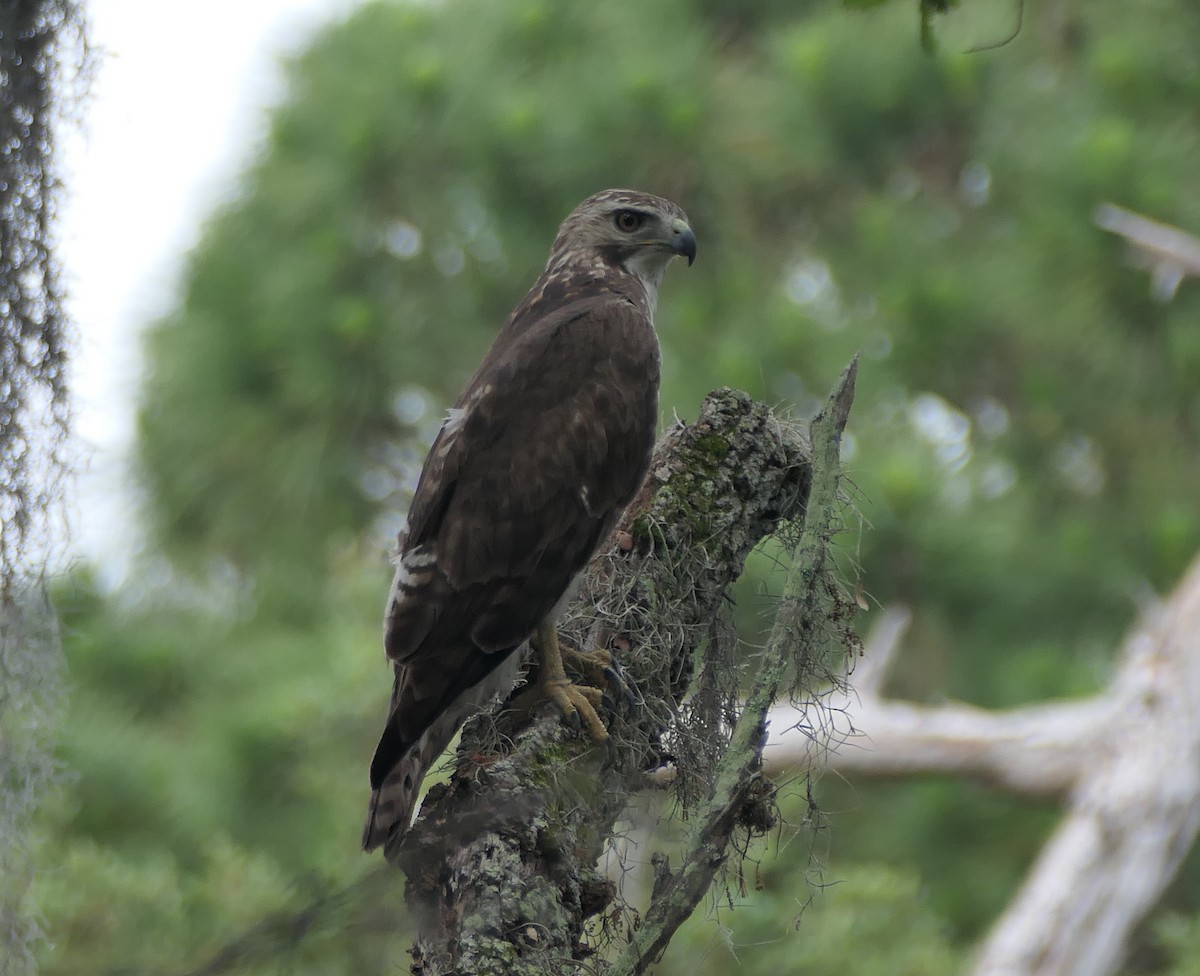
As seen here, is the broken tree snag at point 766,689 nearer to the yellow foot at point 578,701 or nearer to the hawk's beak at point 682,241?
the yellow foot at point 578,701

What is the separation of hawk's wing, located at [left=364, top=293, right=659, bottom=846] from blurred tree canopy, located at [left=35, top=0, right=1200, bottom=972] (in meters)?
2.38

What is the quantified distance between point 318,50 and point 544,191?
273 centimetres

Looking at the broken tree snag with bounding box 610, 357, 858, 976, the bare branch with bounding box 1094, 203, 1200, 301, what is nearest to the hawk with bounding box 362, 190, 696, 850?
the broken tree snag with bounding box 610, 357, 858, 976

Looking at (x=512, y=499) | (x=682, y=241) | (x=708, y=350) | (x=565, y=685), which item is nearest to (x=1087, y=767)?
(x=708, y=350)

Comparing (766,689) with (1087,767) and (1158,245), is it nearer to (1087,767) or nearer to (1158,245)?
(1087,767)

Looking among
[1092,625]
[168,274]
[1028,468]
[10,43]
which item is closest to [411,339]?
[168,274]

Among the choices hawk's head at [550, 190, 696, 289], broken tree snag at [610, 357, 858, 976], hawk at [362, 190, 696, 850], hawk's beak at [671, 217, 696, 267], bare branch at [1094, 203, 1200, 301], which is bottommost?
broken tree snag at [610, 357, 858, 976]

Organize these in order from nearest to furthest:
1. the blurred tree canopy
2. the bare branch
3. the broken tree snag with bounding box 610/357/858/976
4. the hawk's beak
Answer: the broken tree snag with bounding box 610/357/858/976
the hawk's beak
the bare branch
the blurred tree canopy

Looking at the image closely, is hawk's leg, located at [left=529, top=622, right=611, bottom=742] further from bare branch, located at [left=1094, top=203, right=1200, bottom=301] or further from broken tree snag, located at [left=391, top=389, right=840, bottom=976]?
bare branch, located at [left=1094, top=203, right=1200, bottom=301]

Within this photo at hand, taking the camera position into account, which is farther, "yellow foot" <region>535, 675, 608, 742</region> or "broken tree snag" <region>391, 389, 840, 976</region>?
"yellow foot" <region>535, 675, 608, 742</region>

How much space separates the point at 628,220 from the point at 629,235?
2.0 inches

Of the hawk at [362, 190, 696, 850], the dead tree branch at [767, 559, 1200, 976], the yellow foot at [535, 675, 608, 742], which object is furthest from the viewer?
the dead tree branch at [767, 559, 1200, 976]

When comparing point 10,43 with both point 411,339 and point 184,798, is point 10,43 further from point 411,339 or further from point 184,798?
point 411,339

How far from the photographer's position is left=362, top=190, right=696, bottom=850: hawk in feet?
10.2
